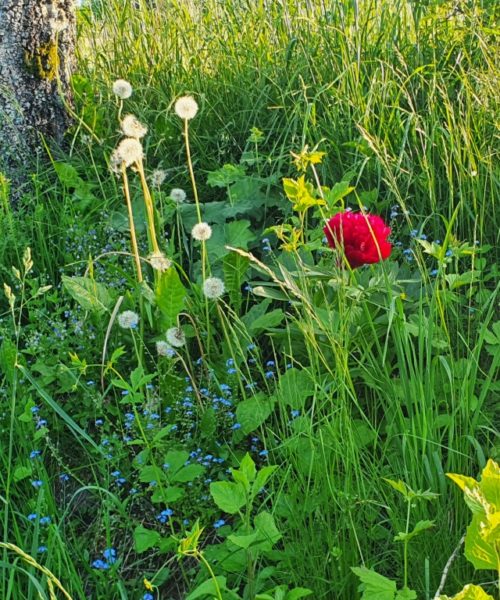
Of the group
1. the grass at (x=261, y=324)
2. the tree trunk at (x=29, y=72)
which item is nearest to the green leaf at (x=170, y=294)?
the grass at (x=261, y=324)

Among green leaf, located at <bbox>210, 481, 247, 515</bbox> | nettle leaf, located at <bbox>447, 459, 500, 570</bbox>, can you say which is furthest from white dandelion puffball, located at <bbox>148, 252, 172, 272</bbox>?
nettle leaf, located at <bbox>447, 459, 500, 570</bbox>

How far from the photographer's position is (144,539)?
5.83 ft

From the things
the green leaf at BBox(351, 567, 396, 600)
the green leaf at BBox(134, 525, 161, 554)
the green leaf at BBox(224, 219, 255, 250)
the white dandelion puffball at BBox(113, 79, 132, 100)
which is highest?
the white dandelion puffball at BBox(113, 79, 132, 100)

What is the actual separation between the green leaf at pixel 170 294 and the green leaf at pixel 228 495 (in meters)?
0.69

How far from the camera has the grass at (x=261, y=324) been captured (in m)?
1.73

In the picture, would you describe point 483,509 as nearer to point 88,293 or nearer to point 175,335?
point 175,335

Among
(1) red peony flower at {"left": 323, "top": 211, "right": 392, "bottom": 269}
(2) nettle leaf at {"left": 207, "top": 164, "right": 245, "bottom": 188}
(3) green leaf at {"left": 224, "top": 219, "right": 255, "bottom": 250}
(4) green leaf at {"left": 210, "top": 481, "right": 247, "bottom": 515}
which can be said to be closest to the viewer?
(4) green leaf at {"left": 210, "top": 481, "right": 247, "bottom": 515}

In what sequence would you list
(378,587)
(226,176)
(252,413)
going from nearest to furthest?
(378,587) → (252,413) → (226,176)

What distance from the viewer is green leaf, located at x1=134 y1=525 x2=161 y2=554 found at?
5.78 ft

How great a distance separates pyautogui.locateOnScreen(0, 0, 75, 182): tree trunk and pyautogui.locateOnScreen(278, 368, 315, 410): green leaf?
5.65 ft

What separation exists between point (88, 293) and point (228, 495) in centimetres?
94

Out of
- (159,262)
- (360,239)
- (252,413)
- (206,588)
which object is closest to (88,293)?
(159,262)

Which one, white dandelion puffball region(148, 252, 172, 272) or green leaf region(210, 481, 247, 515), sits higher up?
white dandelion puffball region(148, 252, 172, 272)

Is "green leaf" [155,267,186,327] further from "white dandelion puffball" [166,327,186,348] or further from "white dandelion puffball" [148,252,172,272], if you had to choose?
"white dandelion puffball" [166,327,186,348]
